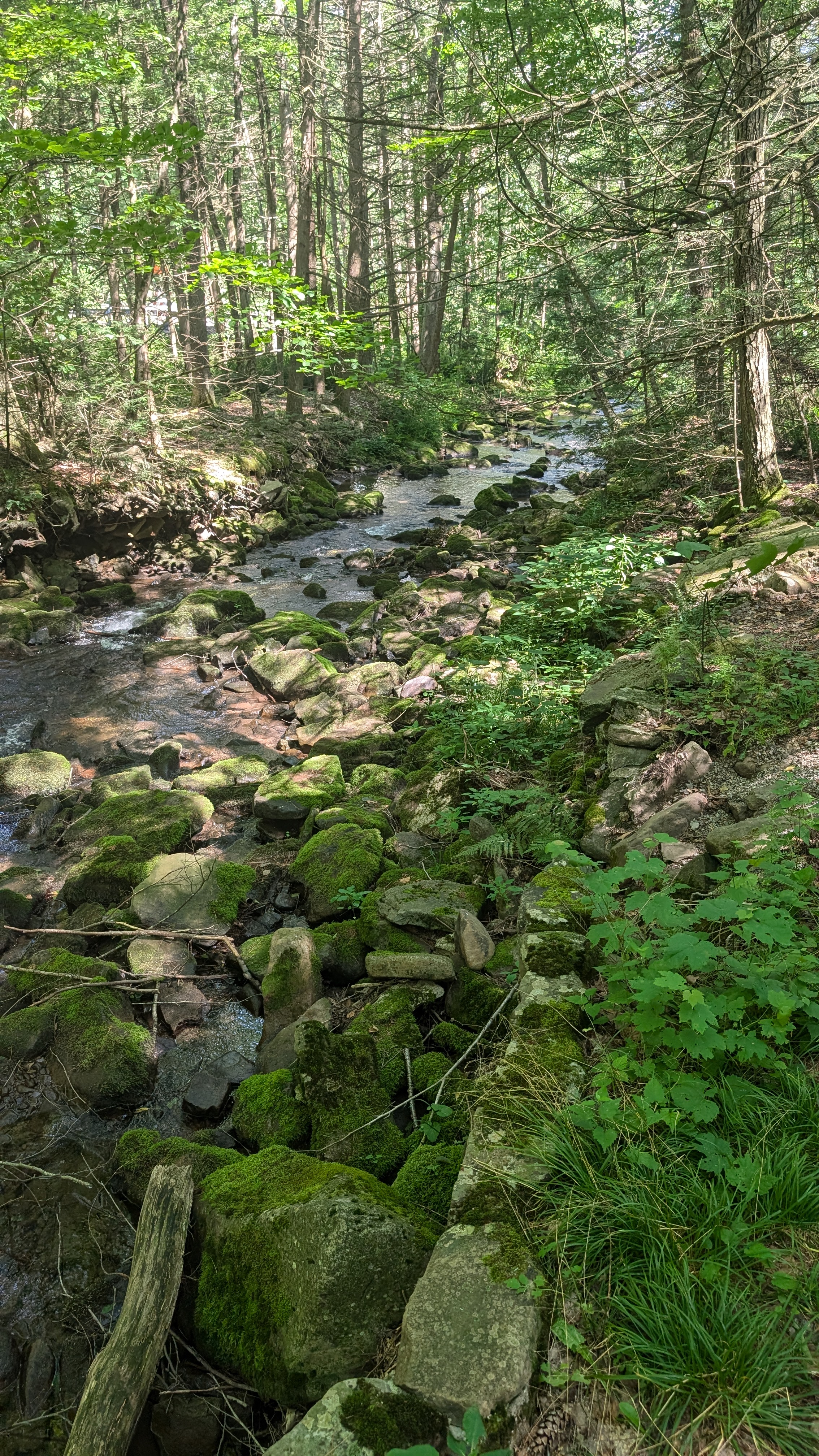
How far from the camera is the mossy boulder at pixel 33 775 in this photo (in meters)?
7.47

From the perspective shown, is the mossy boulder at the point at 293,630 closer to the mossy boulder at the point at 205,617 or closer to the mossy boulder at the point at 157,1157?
the mossy boulder at the point at 205,617

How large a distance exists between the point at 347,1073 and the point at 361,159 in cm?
1865

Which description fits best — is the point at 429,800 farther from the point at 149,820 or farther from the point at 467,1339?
the point at 467,1339

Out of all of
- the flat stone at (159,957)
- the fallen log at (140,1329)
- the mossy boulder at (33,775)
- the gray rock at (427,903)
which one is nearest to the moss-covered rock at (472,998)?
the gray rock at (427,903)

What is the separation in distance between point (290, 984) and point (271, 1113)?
838 millimetres

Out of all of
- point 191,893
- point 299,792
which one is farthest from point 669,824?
point 299,792

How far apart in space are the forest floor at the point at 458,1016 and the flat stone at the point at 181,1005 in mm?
30

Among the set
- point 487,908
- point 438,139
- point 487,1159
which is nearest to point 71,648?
point 438,139

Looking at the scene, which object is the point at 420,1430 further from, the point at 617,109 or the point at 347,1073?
the point at 617,109

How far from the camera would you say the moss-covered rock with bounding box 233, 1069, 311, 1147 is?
337 centimetres

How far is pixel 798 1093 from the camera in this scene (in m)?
2.11

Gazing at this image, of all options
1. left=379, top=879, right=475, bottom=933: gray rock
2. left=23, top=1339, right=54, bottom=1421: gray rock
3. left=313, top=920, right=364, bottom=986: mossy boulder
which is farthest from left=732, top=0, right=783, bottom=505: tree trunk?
left=23, top=1339, right=54, bottom=1421: gray rock

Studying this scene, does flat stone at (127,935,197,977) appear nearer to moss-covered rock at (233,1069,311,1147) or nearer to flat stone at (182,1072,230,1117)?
flat stone at (182,1072,230,1117)

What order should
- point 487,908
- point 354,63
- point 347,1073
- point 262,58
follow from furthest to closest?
point 262,58 < point 354,63 < point 487,908 < point 347,1073
